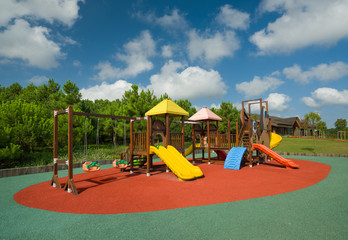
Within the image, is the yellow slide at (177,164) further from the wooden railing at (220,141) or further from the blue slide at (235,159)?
the wooden railing at (220,141)

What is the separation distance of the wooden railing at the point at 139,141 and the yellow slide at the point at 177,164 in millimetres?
628

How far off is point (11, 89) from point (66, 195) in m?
52.7

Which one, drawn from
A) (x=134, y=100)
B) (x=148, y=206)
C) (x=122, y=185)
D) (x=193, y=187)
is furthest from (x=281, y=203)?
(x=134, y=100)

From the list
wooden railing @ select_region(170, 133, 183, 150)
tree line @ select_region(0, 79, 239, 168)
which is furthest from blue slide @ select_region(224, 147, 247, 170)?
tree line @ select_region(0, 79, 239, 168)

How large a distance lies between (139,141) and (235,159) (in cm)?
556

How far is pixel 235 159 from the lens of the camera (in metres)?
11.5

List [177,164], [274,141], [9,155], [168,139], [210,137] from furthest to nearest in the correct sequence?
[274,141], [210,137], [9,155], [168,139], [177,164]

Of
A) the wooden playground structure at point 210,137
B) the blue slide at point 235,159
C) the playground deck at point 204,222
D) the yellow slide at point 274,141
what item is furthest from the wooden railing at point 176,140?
the yellow slide at point 274,141

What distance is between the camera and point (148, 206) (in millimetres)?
5031

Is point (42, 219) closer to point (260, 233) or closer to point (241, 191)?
point (260, 233)

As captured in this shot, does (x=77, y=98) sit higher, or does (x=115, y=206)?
(x=77, y=98)

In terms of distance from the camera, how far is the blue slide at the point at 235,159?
36.6 ft

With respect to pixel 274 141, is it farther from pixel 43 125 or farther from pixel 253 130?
pixel 43 125

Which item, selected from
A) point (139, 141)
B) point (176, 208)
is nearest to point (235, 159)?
point (139, 141)
